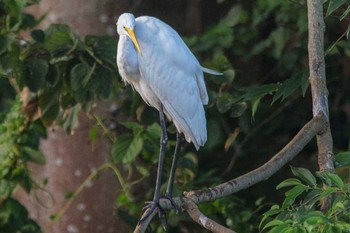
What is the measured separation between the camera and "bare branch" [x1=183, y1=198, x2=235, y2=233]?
2.24 metres

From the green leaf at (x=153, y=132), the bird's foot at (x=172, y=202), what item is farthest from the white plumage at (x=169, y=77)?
the green leaf at (x=153, y=132)

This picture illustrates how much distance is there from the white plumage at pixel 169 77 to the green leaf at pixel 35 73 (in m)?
0.52

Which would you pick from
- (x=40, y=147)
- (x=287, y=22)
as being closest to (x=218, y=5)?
(x=287, y=22)

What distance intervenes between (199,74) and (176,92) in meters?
0.09

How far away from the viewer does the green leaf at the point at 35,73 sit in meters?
3.23

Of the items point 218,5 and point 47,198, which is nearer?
point 47,198

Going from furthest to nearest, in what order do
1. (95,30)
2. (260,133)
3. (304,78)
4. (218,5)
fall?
(218,5), (260,133), (95,30), (304,78)

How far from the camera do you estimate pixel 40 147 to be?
12.8ft

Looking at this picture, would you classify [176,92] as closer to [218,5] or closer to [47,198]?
[47,198]

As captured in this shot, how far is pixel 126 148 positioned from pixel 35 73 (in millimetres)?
374

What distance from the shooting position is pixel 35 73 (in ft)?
10.6

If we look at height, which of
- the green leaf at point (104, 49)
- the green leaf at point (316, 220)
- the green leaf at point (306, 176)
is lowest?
the green leaf at point (104, 49)

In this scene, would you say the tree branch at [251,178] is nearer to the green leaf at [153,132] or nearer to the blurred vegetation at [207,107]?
the blurred vegetation at [207,107]

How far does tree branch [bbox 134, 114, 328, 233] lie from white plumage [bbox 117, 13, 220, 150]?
0.32 m
